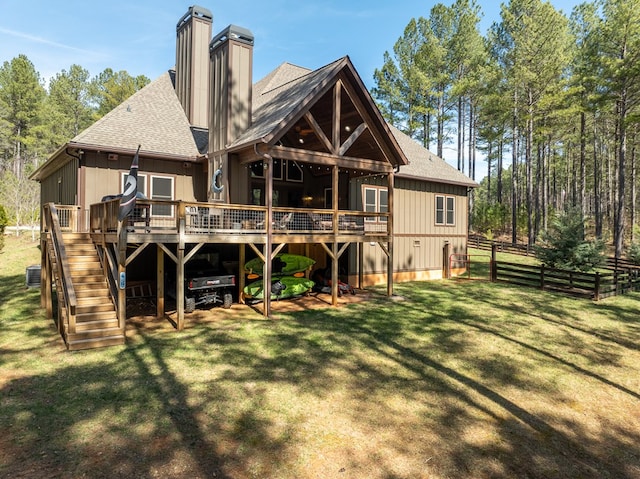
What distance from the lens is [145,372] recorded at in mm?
7086

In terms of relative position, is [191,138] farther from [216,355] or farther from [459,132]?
[459,132]

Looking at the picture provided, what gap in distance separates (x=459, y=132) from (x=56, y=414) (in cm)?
4191

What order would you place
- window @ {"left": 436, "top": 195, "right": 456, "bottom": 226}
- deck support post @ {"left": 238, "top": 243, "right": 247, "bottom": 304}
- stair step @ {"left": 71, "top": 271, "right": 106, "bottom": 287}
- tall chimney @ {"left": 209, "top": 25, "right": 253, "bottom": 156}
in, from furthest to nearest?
window @ {"left": 436, "top": 195, "right": 456, "bottom": 226}
tall chimney @ {"left": 209, "top": 25, "right": 253, "bottom": 156}
deck support post @ {"left": 238, "top": 243, "right": 247, "bottom": 304}
stair step @ {"left": 71, "top": 271, "right": 106, "bottom": 287}

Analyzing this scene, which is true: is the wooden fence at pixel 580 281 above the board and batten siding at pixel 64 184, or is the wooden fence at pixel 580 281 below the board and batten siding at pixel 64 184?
below

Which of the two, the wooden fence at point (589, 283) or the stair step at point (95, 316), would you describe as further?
the wooden fence at point (589, 283)

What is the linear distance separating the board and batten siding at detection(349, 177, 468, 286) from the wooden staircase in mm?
10227

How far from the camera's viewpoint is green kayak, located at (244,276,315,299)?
506 inches

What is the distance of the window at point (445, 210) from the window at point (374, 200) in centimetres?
372

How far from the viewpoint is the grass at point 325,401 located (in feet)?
14.9

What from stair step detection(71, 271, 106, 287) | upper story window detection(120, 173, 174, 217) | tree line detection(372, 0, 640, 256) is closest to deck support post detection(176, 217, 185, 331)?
stair step detection(71, 271, 106, 287)

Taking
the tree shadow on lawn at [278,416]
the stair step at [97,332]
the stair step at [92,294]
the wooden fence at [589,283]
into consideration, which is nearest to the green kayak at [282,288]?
the tree shadow on lawn at [278,416]

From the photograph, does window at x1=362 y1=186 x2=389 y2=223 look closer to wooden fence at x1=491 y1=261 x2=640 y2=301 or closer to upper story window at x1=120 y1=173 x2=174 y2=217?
wooden fence at x1=491 y1=261 x2=640 y2=301

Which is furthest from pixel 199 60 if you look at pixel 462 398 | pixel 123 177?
pixel 462 398

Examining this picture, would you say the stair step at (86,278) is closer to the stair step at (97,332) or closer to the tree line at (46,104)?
the stair step at (97,332)
